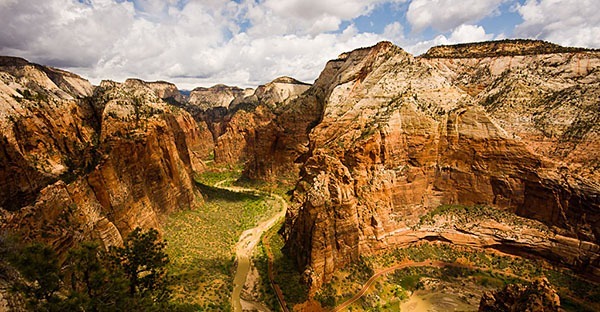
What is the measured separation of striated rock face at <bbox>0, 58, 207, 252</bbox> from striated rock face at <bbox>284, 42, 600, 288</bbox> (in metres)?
21.8

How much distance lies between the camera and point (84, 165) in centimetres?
3256

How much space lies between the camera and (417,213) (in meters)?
42.5

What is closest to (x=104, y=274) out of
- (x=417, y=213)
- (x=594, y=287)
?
(x=417, y=213)

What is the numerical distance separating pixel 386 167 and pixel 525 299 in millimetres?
23022

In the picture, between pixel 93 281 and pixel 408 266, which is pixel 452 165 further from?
pixel 93 281

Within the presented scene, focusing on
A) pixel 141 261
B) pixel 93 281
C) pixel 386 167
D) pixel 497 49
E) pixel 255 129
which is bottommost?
pixel 141 261

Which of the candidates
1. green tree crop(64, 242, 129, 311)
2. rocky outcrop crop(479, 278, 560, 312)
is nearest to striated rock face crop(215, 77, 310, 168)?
rocky outcrop crop(479, 278, 560, 312)

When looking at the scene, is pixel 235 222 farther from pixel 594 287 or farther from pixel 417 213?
pixel 594 287

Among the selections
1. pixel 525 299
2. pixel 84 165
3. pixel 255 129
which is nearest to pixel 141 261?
pixel 84 165

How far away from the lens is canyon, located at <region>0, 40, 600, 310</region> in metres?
29.2

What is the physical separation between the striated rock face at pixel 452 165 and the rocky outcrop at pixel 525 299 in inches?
614

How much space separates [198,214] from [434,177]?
40.7m

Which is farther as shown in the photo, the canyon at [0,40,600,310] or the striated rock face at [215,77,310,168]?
the striated rock face at [215,77,310,168]

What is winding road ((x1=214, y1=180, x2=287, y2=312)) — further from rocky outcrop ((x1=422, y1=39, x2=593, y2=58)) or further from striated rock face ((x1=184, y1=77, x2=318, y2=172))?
rocky outcrop ((x1=422, y1=39, x2=593, y2=58))
